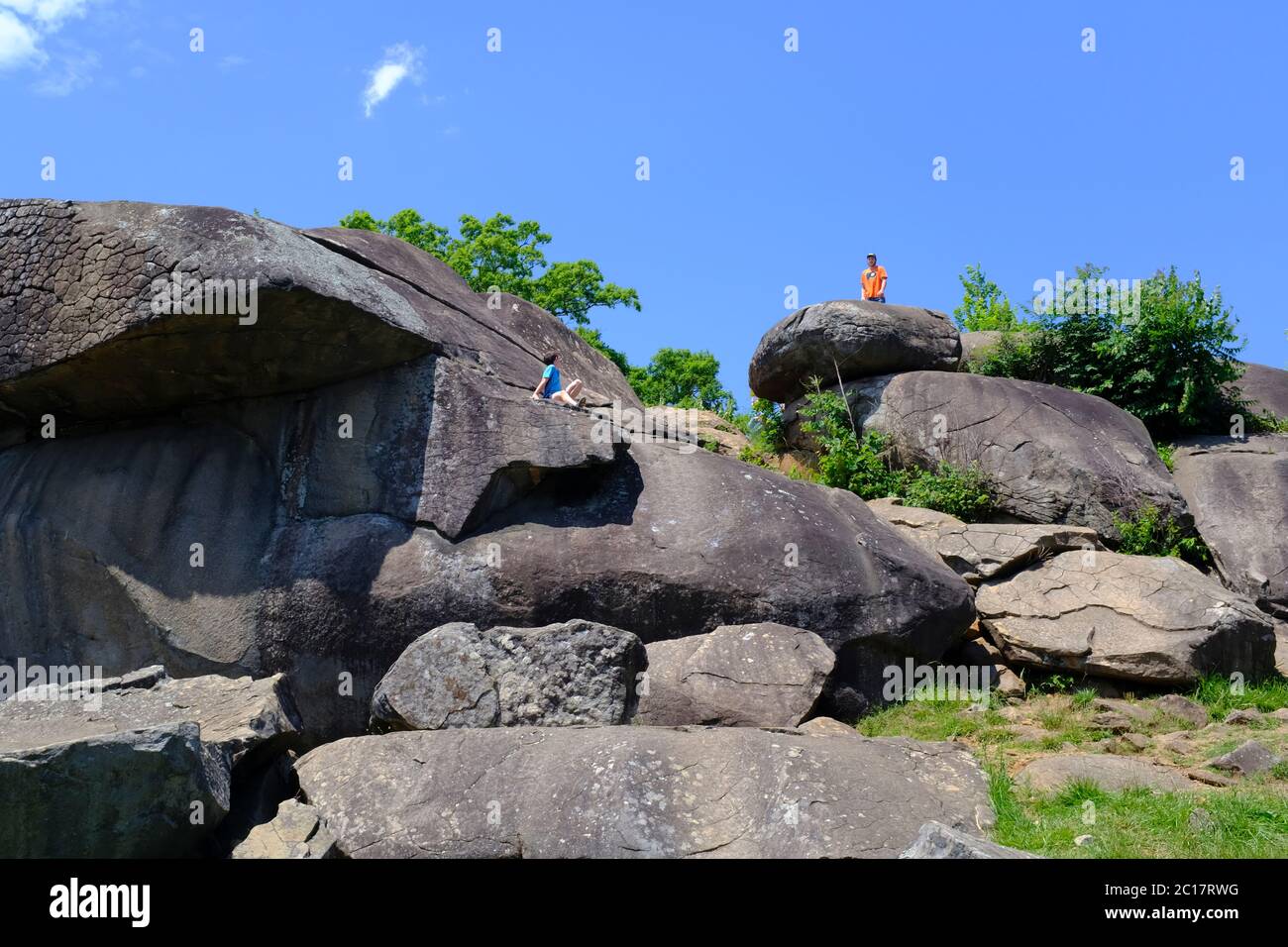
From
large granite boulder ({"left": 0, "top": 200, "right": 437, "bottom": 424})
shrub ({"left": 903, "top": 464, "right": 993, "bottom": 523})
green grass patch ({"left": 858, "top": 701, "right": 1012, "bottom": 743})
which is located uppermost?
large granite boulder ({"left": 0, "top": 200, "right": 437, "bottom": 424})

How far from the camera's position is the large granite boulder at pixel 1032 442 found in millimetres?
15867

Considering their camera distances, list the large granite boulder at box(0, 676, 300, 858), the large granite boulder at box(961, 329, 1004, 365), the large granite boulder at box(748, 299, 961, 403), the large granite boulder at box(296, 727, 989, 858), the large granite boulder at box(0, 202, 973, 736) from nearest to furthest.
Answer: the large granite boulder at box(0, 676, 300, 858), the large granite boulder at box(296, 727, 989, 858), the large granite boulder at box(0, 202, 973, 736), the large granite boulder at box(748, 299, 961, 403), the large granite boulder at box(961, 329, 1004, 365)

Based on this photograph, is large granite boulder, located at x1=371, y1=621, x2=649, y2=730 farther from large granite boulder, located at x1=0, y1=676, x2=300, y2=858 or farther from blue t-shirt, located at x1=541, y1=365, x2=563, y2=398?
blue t-shirt, located at x1=541, y1=365, x2=563, y2=398

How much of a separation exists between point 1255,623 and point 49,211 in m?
→ 12.7

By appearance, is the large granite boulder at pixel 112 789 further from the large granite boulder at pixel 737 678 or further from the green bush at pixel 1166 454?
the green bush at pixel 1166 454

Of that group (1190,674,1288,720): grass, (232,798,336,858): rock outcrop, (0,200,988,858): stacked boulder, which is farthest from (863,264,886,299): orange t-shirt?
(232,798,336,858): rock outcrop

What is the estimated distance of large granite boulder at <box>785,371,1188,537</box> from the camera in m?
15.9

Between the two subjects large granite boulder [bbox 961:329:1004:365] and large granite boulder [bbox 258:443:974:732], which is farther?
large granite boulder [bbox 961:329:1004:365]

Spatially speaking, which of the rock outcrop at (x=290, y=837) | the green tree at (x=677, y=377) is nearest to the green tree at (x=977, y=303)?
the green tree at (x=677, y=377)

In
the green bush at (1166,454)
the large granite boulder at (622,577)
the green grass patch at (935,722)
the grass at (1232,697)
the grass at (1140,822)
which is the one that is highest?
the green bush at (1166,454)

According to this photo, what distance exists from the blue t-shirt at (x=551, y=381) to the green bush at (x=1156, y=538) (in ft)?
23.7

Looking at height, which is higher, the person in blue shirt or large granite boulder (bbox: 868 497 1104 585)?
the person in blue shirt

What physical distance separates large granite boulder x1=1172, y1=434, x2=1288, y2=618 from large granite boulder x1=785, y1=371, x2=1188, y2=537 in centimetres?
59
